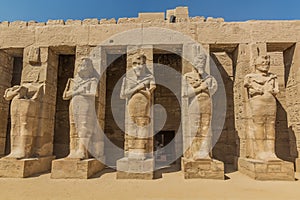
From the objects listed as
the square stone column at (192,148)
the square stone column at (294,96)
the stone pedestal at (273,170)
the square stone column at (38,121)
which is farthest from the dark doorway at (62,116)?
the square stone column at (294,96)

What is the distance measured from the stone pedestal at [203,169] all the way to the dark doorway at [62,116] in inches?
202

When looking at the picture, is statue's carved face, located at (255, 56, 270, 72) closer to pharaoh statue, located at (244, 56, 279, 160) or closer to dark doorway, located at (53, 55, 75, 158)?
pharaoh statue, located at (244, 56, 279, 160)

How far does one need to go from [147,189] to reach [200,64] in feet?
10.6

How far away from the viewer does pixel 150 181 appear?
16.3ft

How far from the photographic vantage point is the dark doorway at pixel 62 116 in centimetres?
849

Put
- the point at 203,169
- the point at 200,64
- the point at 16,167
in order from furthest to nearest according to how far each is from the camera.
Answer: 1. the point at 200,64
2. the point at 16,167
3. the point at 203,169

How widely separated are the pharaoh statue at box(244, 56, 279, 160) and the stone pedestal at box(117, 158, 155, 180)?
8.69 feet

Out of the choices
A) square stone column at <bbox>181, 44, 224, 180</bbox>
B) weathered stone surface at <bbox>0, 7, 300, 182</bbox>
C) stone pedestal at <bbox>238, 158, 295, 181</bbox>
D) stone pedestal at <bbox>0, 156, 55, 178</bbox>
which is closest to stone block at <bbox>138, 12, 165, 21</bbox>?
weathered stone surface at <bbox>0, 7, 300, 182</bbox>

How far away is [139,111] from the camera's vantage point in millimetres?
5414

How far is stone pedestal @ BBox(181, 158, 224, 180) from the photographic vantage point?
5.10m

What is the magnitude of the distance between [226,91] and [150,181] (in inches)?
174

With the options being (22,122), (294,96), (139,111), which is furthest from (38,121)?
(294,96)

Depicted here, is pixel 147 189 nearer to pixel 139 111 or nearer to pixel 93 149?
pixel 139 111

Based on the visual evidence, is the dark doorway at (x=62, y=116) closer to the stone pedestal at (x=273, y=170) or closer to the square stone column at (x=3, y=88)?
the square stone column at (x=3, y=88)
